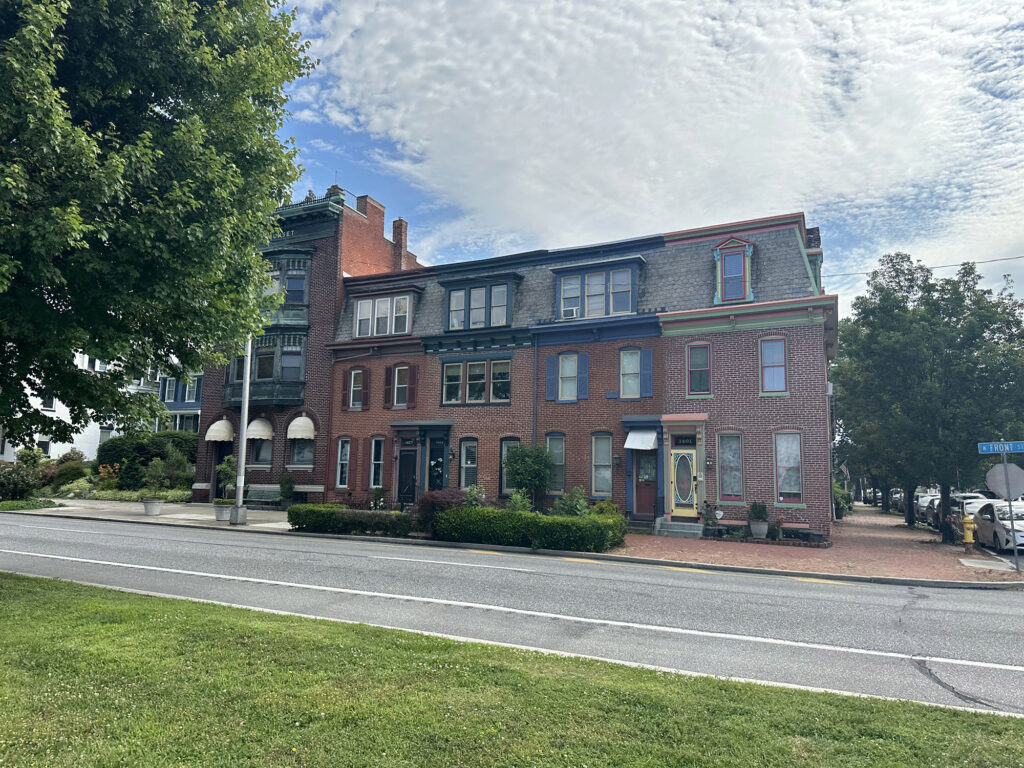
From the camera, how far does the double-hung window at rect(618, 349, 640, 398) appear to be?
2422 centimetres

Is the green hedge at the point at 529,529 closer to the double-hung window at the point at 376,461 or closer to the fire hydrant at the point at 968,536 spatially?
the double-hung window at the point at 376,461

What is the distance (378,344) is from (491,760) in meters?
26.1

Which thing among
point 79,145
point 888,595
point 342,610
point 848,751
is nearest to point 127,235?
point 79,145

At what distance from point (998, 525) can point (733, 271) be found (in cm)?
1111

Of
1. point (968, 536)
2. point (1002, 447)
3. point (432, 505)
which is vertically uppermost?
point (1002, 447)

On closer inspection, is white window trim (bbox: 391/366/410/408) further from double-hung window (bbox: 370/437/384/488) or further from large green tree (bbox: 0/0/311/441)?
large green tree (bbox: 0/0/311/441)

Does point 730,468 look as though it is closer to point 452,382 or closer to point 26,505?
point 452,382

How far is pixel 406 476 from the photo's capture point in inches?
1126

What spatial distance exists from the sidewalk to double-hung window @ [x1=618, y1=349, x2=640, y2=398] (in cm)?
523

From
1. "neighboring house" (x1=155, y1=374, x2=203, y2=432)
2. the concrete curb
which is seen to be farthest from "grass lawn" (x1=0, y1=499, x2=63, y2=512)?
"neighboring house" (x1=155, y1=374, x2=203, y2=432)

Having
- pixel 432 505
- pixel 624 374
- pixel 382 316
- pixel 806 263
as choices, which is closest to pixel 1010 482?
pixel 806 263

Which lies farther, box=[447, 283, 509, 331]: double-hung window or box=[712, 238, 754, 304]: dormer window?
box=[447, 283, 509, 331]: double-hung window

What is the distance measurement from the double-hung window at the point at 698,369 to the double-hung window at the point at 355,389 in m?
14.6

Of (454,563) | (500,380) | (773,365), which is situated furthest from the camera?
(500,380)
